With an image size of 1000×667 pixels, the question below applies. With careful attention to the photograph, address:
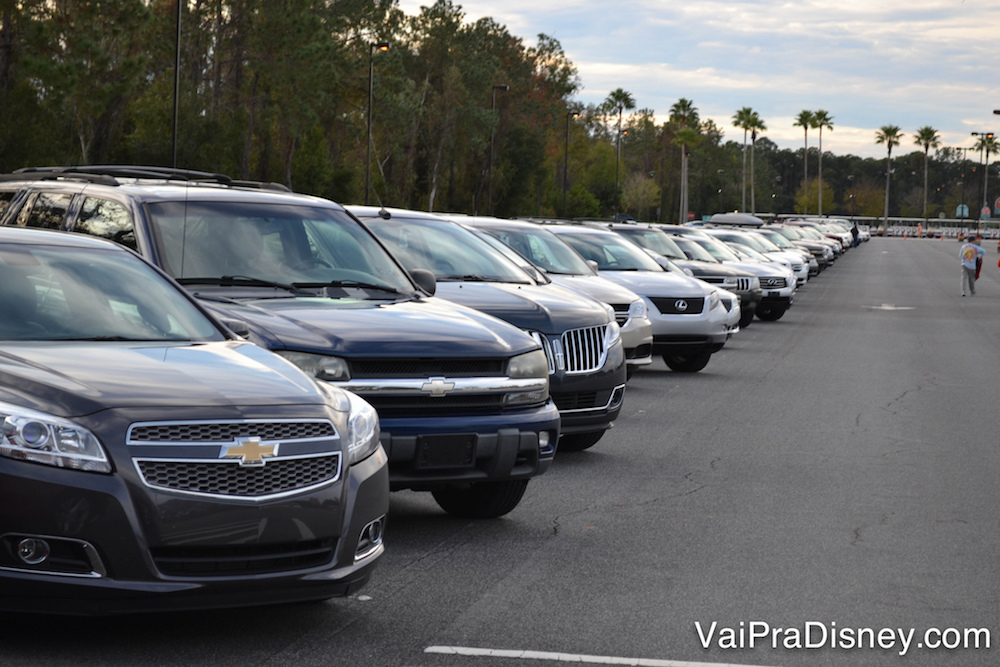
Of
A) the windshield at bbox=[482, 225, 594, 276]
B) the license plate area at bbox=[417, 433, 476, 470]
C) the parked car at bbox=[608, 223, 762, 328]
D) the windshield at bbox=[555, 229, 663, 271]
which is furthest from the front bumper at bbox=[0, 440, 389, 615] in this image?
the parked car at bbox=[608, 223, 762, 328]

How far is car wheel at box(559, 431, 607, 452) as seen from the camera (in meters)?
10.4

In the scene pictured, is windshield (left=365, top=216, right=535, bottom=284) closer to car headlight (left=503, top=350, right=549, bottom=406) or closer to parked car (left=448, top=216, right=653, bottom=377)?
parked car (left=448, top=216, right=653, bottom=377)

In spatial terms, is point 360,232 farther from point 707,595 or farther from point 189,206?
point 707,595

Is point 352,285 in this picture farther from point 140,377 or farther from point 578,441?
point 140,377

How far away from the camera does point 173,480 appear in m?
4.88

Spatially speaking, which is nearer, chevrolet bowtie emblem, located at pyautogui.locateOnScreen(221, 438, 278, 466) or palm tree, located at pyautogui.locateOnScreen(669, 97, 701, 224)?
chevrolet bowtie emblem, located at pyautogui.locateOnScreen(221, 438, 278, 466)

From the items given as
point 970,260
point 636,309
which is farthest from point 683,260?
point 970,260

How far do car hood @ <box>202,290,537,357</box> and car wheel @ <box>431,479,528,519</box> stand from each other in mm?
817

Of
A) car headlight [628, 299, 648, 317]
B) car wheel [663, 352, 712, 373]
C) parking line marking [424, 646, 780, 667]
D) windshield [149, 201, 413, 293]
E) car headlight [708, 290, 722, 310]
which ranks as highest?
windshield [149, 201, 413, 293]

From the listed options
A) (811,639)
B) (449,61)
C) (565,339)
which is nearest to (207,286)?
(565,339)

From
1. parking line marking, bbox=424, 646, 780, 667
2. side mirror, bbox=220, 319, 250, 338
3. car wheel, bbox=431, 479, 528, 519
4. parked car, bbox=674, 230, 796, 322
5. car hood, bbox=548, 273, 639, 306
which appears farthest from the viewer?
parked car, bbox=674, 230, 796, 322

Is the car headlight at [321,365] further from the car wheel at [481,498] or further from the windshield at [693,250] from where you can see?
the windshield at [693,250]

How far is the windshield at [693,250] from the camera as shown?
25.8 m

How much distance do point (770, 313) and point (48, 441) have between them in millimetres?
25822
